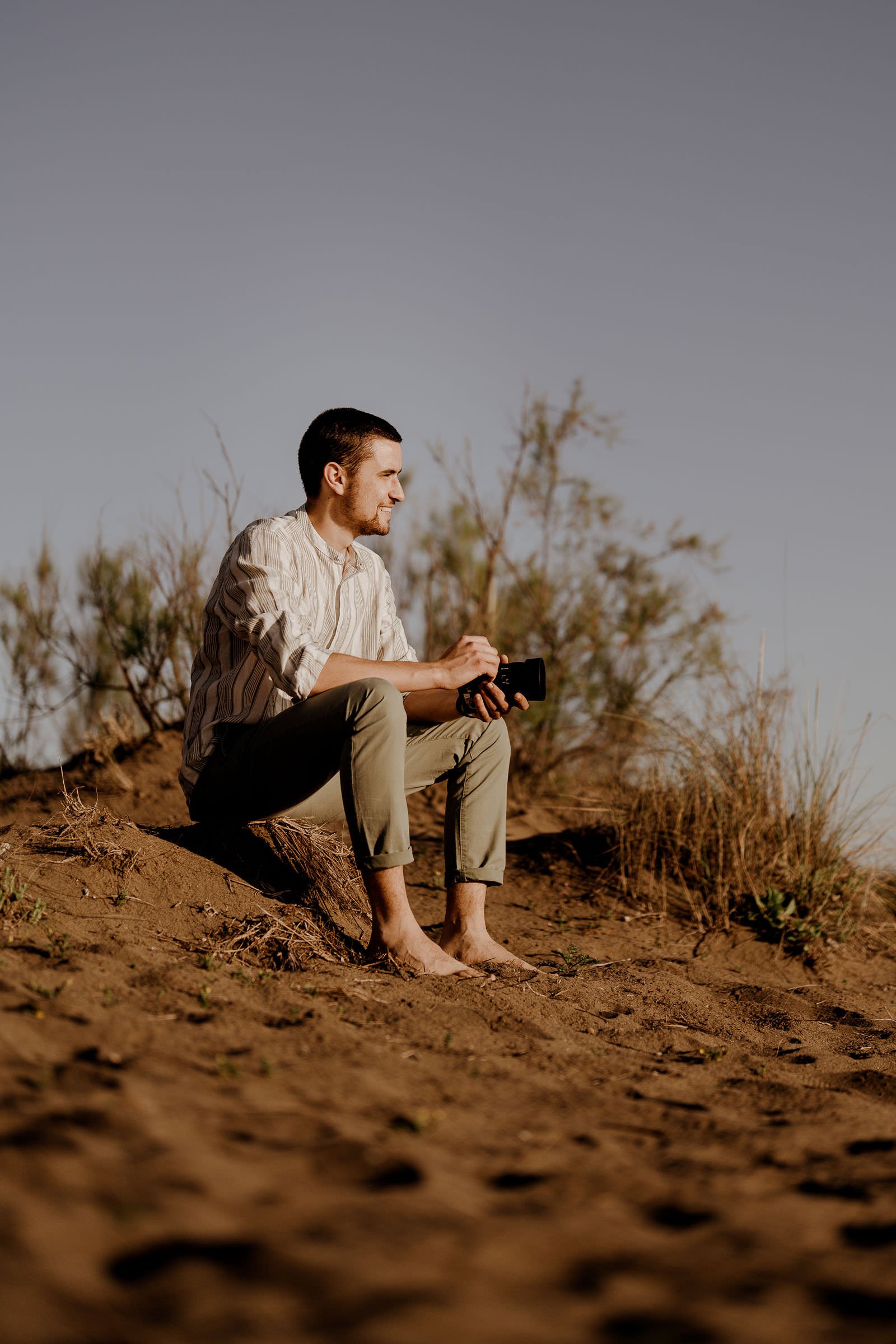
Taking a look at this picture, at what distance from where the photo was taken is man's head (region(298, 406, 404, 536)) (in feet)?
10.4

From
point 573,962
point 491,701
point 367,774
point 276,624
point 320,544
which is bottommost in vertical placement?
point 573,962

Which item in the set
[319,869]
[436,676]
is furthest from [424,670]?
[319,869]

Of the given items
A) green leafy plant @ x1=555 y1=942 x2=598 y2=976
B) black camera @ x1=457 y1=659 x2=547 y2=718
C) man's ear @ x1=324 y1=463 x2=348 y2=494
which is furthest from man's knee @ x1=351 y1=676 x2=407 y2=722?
green leafy plant @ x1=555 y1=942 x2=598 y2=976

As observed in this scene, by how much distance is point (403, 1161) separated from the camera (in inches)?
49.6

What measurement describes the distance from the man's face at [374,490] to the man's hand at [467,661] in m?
0.50

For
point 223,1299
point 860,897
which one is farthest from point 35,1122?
point 860,897

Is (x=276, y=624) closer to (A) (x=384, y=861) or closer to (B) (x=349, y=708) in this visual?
(B) (x=349, y=708)

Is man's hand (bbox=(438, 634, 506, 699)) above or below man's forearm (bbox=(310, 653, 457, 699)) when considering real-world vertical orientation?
above

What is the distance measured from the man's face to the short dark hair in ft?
0.09

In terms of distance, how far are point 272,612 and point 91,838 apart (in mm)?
844

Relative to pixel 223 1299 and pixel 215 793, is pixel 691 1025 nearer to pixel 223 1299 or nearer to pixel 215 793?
pixel 215 793

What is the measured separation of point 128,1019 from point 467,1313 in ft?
3.30

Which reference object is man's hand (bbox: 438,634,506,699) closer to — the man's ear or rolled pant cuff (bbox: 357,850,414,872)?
rolled pant cuff (bbox: 357,850,414,872)

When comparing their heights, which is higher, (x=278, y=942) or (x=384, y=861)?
(x=384, y=861)
